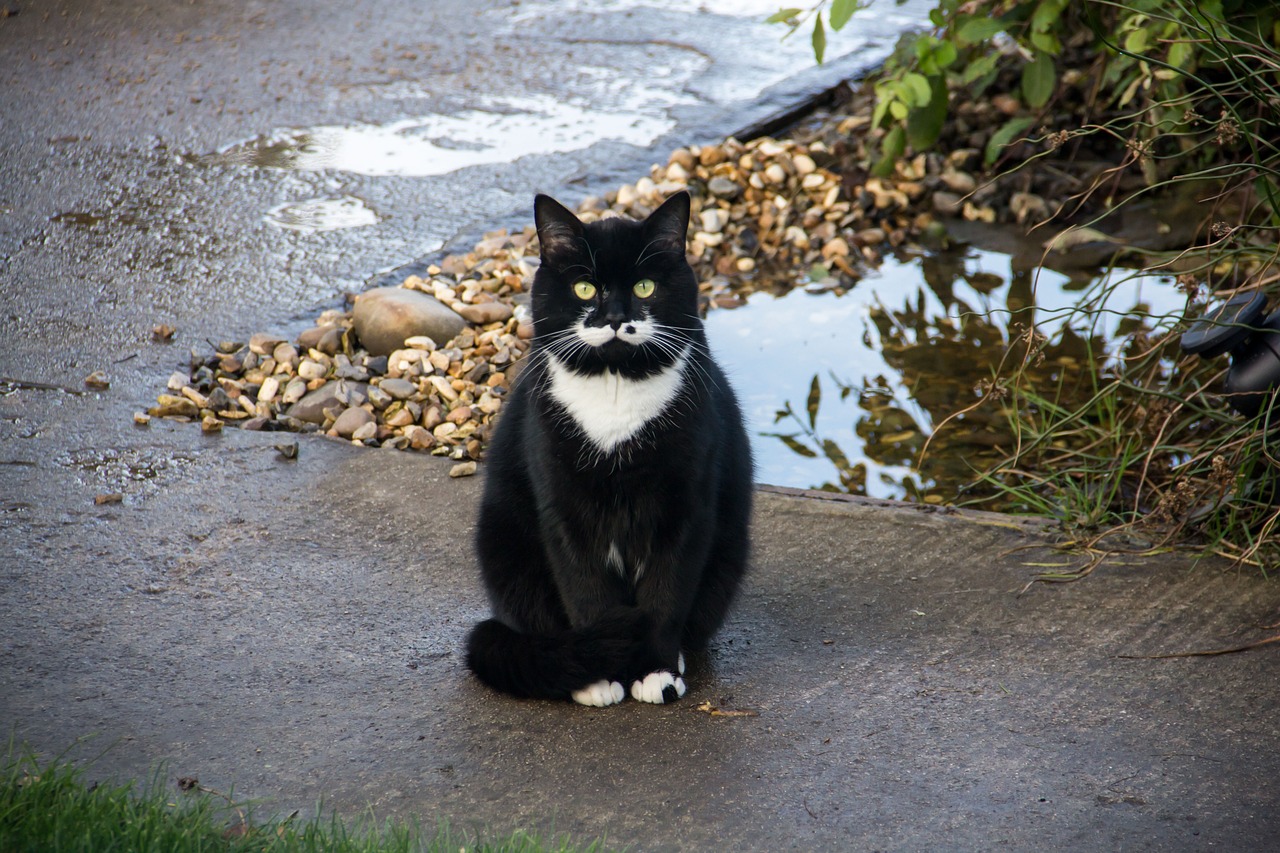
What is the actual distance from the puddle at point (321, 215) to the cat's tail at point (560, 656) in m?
3.24

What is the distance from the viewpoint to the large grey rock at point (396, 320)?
4234 mm

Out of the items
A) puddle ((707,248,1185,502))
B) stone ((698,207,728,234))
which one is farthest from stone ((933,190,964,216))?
stone ((698,207,728,234))

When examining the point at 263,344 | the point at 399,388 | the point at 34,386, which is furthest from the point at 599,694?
the point at 34,386

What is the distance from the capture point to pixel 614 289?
252cm

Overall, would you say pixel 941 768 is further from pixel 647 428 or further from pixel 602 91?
pixel 602 91

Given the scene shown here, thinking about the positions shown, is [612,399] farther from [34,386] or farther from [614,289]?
[34,386]

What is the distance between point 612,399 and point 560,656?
0.57m

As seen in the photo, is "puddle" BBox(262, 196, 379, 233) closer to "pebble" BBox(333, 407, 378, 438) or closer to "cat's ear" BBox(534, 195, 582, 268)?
"pebble" BBox(333, 407, 378, 438)

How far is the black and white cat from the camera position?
252 centimetres

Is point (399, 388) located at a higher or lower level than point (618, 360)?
lower

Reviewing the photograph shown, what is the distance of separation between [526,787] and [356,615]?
2.73 feet

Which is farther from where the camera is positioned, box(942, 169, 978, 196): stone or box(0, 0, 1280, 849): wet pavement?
box(942, 169, 978, 196): stone

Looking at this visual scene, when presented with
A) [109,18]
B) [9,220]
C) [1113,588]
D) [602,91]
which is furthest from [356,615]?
[109,18]

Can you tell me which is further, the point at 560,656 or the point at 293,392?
the point at 293,392
